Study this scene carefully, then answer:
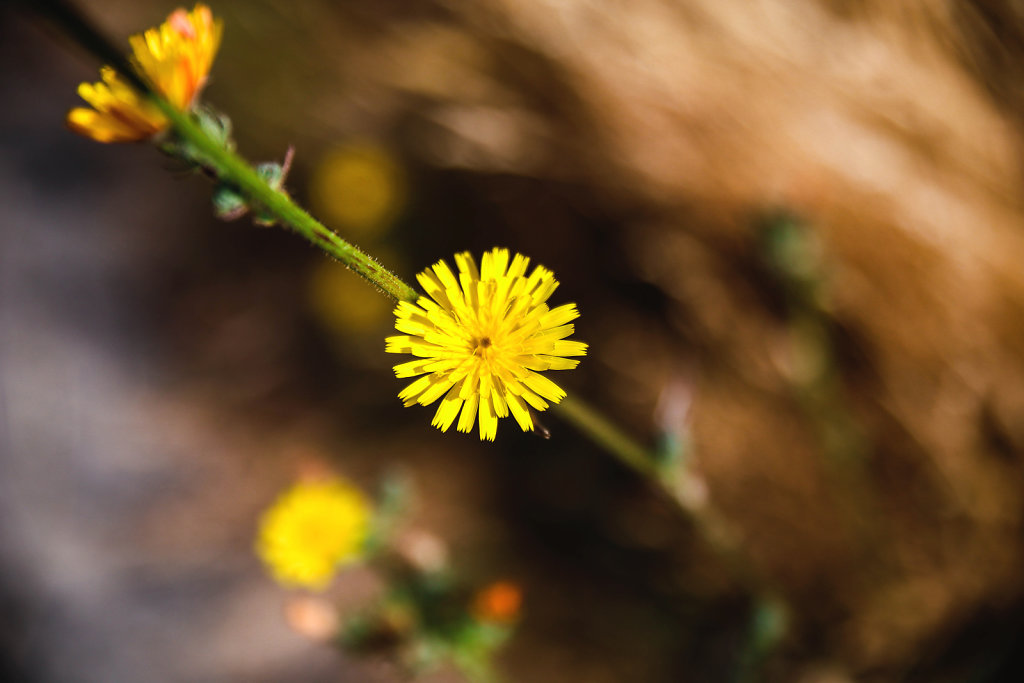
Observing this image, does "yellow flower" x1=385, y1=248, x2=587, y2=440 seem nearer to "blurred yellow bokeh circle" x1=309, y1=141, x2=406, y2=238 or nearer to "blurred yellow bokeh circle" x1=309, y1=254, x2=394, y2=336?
"blurred yellow bokeh circle" x1=309, y1=141, x2=406, y2=238

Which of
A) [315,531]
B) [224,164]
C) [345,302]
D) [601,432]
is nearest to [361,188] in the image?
[345,302]

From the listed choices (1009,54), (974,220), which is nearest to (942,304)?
(974,220)

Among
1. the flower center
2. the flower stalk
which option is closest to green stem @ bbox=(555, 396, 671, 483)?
the flower center

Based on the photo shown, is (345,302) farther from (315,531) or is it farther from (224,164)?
(224,164)

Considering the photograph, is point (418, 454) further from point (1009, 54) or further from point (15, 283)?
point (1009, 54)

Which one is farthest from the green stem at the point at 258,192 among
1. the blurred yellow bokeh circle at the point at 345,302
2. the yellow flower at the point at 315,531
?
the blurred yellow bokeh circle at the point at 345,302
